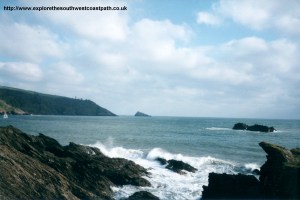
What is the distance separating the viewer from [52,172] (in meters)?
23.7

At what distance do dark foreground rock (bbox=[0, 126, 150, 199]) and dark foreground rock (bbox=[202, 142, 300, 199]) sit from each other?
8379 millimetres

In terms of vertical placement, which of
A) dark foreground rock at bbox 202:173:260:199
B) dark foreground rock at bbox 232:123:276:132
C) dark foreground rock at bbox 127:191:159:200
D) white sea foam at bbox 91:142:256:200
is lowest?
white sea foam at bbox 91:142:256:200

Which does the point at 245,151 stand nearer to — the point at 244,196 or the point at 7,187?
the point at 244,196

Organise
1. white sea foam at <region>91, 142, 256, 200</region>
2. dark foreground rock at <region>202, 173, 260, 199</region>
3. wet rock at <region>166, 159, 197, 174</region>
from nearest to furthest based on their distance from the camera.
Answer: dark foreground rock at <region>202, 173, 260, 199</region>
white sea foam at <region>91, 142, 256, 200</region>
wet rock at <region>166, 159, 197, 174</region>

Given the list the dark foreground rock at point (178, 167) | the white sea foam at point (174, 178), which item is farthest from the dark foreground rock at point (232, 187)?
the dark foreground rock at point (178, 167)

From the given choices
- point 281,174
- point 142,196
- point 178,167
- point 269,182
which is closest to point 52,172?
point 142,196

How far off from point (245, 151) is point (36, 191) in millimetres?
49090

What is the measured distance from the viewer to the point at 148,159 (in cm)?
4753

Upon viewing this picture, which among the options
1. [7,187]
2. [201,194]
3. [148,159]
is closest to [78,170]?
[7,187]

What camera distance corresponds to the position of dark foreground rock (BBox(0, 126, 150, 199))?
2044 centimetres

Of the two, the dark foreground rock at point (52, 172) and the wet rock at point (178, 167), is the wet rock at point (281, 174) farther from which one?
the wet rock at point (178, 167)

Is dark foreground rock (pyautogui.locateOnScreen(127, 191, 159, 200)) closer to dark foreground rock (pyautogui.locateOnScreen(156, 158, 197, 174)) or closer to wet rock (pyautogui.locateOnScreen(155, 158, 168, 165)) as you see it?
dark foreground rock (pyautogui.locateOnScreen(156, 158, 197, 174))

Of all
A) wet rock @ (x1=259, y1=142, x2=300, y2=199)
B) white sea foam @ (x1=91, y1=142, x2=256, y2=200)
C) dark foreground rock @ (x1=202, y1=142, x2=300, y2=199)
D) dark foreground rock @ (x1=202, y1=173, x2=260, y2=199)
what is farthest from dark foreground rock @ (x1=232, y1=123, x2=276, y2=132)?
dark foreground rock @ (x1=202, y1=173, x2=260, y2=199)

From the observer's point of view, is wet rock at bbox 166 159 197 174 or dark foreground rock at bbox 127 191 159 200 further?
wet rock at bbox 166 159 197 174
